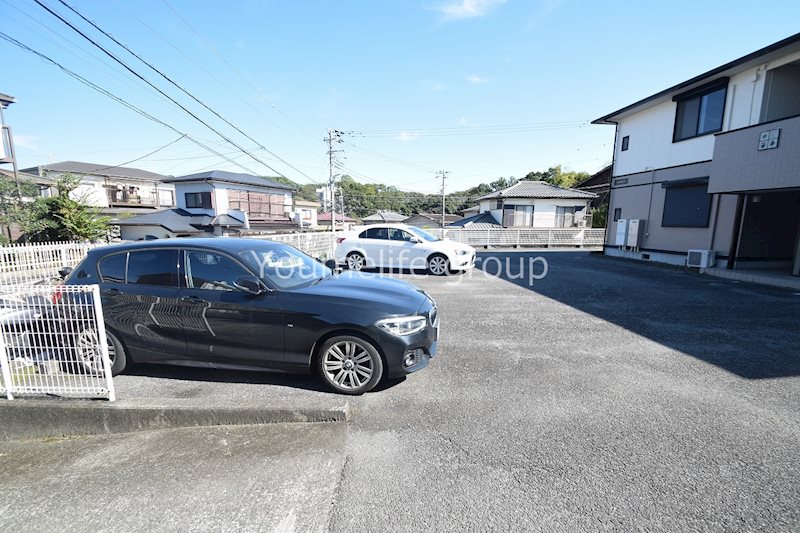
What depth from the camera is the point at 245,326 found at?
10.3ft

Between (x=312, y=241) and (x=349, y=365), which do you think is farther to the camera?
(x=312, y=241)

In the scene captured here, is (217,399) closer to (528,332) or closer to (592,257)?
(528,332)

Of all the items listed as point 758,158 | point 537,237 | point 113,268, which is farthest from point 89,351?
point 537,237

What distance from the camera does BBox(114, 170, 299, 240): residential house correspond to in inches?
877

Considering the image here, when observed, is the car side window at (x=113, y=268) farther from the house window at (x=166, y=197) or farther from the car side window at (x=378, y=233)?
the house window at (x=166, y=197)

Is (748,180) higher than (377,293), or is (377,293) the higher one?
(748,180)

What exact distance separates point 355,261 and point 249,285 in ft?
22.1

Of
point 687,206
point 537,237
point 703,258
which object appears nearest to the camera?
point 703,258

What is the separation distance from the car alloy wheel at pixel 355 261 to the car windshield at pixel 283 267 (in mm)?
5505

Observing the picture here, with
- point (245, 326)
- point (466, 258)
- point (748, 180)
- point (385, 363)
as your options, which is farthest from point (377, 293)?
point (748, 180)

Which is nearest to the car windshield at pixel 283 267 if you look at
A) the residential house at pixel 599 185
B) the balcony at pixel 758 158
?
the balcony at pixel 758 158

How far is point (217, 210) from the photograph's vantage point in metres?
25.7

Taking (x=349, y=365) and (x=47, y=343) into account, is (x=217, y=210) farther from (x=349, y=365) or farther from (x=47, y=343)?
(x=349, y=365)

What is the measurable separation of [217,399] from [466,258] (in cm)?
768
